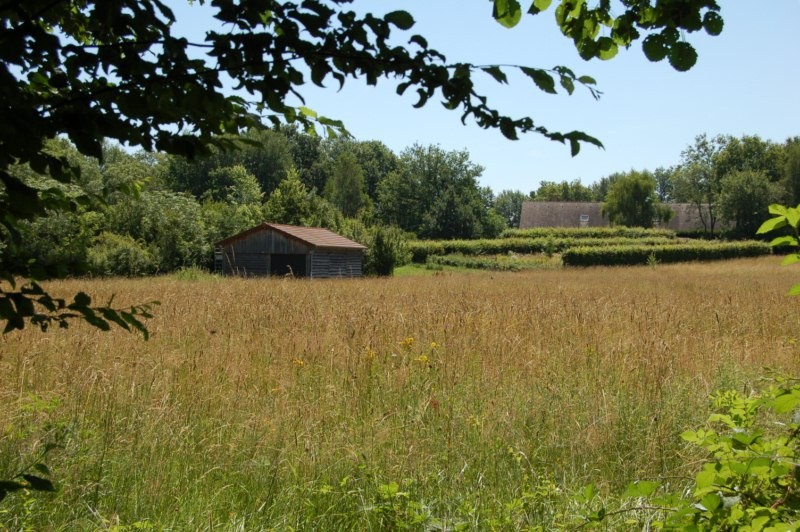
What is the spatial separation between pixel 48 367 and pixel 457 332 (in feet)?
13.9

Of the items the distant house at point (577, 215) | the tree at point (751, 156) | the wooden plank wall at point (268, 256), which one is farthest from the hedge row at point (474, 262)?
the tree at point (751, 156)

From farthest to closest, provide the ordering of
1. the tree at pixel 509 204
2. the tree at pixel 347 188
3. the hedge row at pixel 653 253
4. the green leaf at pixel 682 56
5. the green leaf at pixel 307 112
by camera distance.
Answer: the tree at pixel 509 204
the tree at pixel 347 188
the hedge row at pixel 653 253
the green leaf at pixel 307 112
the green leaf at pixel 682 56

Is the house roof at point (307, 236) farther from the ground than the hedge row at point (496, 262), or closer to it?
farther from the ground

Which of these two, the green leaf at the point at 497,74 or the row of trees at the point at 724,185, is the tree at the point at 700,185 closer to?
the row of trees at the point at 724,185

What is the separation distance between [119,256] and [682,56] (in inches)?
1232

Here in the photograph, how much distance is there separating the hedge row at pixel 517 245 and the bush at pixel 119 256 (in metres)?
24.6

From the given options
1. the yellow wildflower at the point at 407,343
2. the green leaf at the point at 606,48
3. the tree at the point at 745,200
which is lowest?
the yellow wildflower at the point at 407,343

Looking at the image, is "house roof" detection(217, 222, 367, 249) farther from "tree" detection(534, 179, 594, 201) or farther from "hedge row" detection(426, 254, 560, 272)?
"tree" detection(534, 179, 594, 201)

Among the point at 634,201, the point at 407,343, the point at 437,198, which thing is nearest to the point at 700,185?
the point at 634,201

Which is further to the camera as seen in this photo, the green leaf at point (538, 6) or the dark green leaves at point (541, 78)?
the green leaf at point (538, 6)

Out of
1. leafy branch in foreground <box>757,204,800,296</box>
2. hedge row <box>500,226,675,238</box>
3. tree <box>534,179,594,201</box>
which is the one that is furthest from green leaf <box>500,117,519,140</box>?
tree <box>534,179,594,201</box>

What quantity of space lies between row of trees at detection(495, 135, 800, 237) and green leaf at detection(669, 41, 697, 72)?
7241cm

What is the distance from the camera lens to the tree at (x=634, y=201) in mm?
77875

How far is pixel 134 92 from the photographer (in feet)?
5.80
